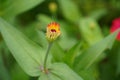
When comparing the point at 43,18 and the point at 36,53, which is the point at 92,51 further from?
the point at 43,18

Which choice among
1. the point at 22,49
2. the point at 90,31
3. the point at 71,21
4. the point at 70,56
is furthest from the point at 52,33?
the point at 71,21

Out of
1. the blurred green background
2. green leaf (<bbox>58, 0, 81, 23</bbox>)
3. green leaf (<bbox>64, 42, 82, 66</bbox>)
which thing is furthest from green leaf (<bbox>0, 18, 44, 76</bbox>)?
green leaf (<bbox>58, 0, 81, 23</bbox>)

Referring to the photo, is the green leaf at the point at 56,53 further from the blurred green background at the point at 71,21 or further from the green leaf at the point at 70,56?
the blurred green background at the point at 71,21

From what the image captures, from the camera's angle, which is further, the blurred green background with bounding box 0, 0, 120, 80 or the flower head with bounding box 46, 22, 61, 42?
the blurred green background with bounding box 0, 0, 120, 80

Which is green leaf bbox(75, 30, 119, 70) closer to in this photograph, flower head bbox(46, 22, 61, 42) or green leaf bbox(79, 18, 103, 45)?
flower head bbox(46, 22, 61, 42)

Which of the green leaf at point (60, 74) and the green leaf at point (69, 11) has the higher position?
the green leaf at point (69, 11)

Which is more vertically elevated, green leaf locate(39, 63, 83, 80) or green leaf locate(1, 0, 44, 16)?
green leaf locate(1, 0, 44, 16)

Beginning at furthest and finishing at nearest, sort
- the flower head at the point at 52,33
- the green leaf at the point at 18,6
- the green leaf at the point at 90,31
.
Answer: the green leaf at the point at 90,31
the green leaf at the point at 18,6
the flower head at the point at 52,33

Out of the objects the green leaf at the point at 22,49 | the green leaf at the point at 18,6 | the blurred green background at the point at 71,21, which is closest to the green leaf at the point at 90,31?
the blurred green background at the point at 71,21
